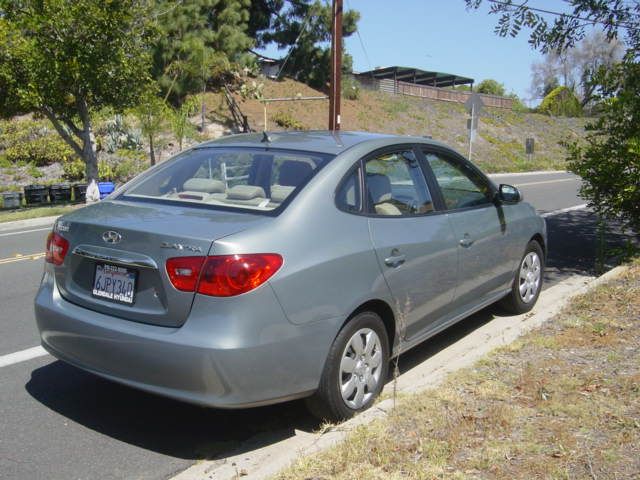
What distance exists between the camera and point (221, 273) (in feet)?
11.1

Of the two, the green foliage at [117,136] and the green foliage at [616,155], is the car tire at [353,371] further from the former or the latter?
the green foliage at [117,136]

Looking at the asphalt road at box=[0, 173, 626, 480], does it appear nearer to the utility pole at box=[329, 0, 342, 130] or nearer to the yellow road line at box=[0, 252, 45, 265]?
the yellow road line at box=[0, 252, 45, 265]

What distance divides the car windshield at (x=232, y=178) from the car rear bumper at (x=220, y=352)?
0.75 m

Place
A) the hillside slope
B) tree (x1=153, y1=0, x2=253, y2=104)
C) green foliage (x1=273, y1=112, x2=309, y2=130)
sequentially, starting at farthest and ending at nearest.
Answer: the hillside slope < green foliage (x1=273, y1=112, x2=309, y2=130) < tree (x1=153, y1=0, x2=253, y2=104)

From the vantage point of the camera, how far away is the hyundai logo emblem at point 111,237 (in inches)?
146

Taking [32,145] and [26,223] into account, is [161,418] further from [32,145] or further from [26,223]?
[32,145]

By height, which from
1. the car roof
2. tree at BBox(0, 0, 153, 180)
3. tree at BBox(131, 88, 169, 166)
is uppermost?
tree at BBox(0, 0, 153, 180)

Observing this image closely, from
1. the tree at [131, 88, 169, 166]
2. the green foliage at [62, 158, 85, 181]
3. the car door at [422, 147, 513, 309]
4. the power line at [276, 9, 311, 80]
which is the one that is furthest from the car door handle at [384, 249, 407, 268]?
the power line at [276, 9, 311, 80]

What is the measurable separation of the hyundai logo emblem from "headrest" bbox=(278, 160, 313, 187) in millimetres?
1092

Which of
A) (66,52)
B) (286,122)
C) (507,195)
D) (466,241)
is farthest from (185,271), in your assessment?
(286,122)

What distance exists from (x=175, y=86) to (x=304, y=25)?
993cm

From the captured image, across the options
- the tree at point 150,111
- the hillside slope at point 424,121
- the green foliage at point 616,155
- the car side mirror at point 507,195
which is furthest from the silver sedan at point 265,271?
the hillside slope at point 424,121

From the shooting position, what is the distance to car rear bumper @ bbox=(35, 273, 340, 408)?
3379 millimetres

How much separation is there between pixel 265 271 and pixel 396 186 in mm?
1606
